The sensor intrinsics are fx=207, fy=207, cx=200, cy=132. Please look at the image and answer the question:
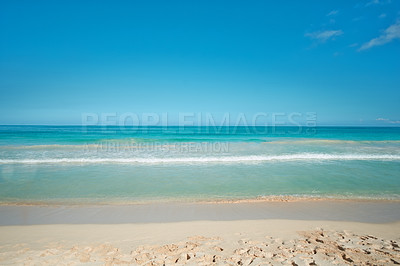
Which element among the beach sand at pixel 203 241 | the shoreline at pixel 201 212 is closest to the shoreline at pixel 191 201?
the shoreline at pixel 201 212

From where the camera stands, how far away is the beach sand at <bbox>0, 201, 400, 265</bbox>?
3.34m

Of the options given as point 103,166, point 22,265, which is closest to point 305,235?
point 22,265

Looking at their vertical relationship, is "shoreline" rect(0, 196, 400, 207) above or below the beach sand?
below

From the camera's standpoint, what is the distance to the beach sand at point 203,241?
11.0 ft

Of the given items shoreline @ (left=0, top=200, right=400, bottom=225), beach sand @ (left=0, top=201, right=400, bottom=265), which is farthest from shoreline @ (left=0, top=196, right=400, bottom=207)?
beach sand @ (left=0, top=201, right=400, bottom=265)

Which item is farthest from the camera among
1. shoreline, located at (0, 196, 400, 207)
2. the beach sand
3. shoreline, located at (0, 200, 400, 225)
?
shoreline, located at (0, 196, 400, 207)

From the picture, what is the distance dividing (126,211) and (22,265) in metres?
2.63

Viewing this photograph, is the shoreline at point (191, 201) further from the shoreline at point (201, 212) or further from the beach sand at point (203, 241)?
the beach sand at point (203, 241)

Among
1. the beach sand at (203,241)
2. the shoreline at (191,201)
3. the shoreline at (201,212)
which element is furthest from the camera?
the shoreline at (191,201)

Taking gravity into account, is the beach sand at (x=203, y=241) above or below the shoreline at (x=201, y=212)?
above

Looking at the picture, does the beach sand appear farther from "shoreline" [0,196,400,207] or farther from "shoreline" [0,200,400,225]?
"shoreline" [0,196,400,207]

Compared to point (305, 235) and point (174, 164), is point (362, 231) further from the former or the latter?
point (174, 164)

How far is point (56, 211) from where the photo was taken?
5758 millimetres

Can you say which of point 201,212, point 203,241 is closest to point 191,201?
point 201,212
